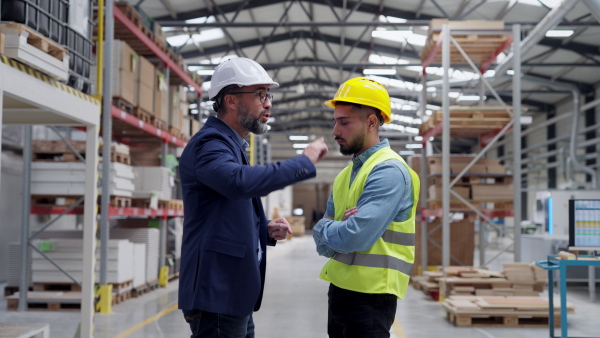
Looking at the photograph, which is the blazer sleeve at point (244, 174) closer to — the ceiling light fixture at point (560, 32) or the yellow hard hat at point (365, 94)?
the yellow hard hat at point (365, 94)

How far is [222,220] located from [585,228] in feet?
16.1

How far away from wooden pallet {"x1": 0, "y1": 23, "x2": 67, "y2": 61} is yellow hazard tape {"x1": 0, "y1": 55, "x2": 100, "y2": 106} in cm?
20

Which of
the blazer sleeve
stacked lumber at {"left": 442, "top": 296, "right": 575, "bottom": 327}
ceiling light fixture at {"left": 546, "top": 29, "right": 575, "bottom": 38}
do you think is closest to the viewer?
the blazer sleeve

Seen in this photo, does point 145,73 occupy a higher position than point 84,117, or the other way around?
point 145,73

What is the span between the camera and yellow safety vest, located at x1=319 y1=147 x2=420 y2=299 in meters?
2.65

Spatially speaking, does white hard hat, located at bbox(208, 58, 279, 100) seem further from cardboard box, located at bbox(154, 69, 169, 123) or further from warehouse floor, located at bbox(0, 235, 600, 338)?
cardboard box, located at bbox(154, 69, 169, 123)

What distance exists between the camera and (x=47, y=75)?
445 cm

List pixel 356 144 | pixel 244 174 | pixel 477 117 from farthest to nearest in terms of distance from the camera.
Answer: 1. pixel 477 117
2. pixel 356 144
3. pixel 244 174

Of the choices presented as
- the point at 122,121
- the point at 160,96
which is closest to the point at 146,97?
the point at 122,121

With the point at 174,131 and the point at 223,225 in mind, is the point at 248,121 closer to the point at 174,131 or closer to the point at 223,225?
the point at 223,225

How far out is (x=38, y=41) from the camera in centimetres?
428

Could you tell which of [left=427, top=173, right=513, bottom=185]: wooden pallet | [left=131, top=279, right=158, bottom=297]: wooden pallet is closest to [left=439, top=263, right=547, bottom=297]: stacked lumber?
[left=427, top=173, right=513, bottom=185]: wooden pallet

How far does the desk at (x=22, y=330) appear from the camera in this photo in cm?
394

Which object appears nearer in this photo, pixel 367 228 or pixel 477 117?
pixel 367 228
